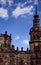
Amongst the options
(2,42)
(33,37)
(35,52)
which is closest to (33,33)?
(33,37)

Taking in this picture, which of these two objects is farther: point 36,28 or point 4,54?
point 36,28

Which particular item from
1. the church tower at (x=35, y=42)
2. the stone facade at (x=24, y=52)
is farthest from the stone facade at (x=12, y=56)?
the church tower at (x=35, y=42)

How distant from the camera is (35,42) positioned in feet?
164

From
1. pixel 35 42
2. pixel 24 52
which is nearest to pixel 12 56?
pixel 24 52

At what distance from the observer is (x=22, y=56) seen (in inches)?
1871

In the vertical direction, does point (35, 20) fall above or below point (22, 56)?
above

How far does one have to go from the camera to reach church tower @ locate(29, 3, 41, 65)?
48.9 meters

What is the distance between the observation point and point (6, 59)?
153ft

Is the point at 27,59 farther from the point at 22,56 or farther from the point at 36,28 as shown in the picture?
the point at 36,28

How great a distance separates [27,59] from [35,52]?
323cm

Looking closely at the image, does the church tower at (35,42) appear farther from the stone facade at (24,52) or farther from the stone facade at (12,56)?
the stone facade at (12,56)

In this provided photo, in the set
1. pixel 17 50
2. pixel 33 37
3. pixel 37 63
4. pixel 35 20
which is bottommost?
pixel 37 63

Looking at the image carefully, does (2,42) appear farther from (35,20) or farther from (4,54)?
(35,20)

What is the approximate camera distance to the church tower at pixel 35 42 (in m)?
48.9
